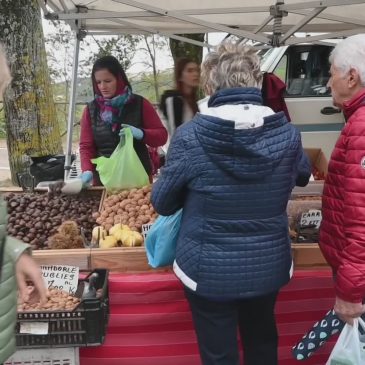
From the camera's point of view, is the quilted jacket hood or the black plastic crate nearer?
the quilted jacket hood

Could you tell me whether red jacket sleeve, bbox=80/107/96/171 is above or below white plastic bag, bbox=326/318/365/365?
above

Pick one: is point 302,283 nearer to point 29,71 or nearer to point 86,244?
point 86,244

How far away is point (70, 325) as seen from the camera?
220cm

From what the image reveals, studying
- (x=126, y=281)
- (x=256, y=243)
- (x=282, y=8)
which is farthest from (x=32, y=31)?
(x=256, y=243)

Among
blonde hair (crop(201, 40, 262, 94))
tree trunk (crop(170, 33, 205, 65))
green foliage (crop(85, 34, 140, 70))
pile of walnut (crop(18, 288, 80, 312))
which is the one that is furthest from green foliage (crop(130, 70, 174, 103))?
blonde hair (crop(201, 40, 262, 94))

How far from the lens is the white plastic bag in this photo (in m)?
1.92

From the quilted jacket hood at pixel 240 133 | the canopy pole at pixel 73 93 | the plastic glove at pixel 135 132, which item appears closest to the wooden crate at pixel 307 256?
the quilted jacket hood at pixel 240 133

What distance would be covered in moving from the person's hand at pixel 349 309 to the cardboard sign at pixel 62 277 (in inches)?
46.2

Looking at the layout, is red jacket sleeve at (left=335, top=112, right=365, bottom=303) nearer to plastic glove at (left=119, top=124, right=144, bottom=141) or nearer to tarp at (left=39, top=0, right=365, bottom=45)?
plastic glove at (left=119, top=124, right=144, bottom=141)

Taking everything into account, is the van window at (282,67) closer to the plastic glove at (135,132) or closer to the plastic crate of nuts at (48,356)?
the plastic glove at (135,132)

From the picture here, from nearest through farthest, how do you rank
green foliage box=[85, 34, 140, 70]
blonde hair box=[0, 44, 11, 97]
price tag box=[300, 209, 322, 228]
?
blonde hair box=[0, 44, 11, 97] → price tag box=[300, 209, 322, 228] → green foliage box=[85, 34, 140, 70]

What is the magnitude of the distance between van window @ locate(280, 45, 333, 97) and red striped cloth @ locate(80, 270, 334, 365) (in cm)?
484

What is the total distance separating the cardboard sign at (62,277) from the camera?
7.82 ft

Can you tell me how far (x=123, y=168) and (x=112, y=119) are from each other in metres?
0.40
